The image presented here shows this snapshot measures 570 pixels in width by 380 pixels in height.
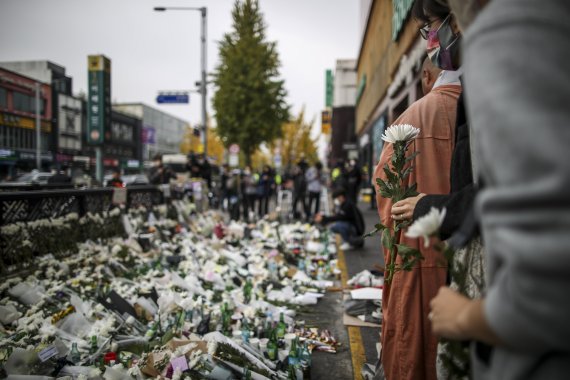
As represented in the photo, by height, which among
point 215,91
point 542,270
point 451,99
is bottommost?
point 542,270

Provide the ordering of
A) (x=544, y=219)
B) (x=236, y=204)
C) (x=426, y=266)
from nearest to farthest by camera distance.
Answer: (x=544, y=219) < (x=426, y=266) < (x=236, y=204)

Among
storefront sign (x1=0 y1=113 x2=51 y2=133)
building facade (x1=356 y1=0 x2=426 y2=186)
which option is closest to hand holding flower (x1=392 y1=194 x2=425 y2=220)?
building facade (x1=356 y1=0 x2=426 y2=186)

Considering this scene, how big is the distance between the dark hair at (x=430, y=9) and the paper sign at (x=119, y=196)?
303 inches

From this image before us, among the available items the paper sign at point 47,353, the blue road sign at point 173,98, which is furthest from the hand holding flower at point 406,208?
the blue road sign at point 173,98

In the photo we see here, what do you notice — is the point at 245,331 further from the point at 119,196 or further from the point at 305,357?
the point at 119,196

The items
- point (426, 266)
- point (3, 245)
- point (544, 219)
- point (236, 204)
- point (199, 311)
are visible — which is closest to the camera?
point (544, 219)

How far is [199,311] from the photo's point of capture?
3994mm

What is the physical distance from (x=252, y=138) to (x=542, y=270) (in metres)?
30.4

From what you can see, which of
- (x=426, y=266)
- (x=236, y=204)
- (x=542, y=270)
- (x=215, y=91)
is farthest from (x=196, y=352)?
(x=215, y=91)

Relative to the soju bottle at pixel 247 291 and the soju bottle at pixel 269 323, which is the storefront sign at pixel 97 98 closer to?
the soju bottle at pixel 247 291

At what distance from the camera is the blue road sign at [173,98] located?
20531 mm

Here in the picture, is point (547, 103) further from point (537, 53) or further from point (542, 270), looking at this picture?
point (542, 270)

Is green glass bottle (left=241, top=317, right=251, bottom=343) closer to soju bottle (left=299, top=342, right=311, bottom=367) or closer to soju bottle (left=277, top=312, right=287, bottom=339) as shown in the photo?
soju bottle (left=277, top=312, right=287, bottom=339)

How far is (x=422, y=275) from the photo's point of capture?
211 centimetres
